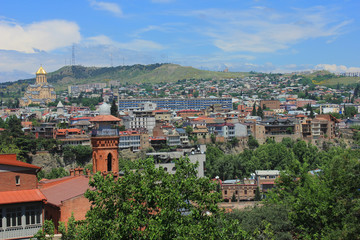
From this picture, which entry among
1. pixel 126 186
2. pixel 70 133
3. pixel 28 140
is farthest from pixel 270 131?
pixel 126 186

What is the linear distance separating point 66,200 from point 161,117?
99886 millimetres

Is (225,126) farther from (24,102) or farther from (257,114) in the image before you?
(24,102)

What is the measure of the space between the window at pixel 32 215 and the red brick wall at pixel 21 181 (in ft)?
4.89

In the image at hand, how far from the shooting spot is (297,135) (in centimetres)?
11219

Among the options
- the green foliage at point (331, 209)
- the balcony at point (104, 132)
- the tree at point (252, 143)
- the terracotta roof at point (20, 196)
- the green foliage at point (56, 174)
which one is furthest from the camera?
the tree at point (252, 143)

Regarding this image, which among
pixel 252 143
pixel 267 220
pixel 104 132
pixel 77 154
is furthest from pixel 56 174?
pixel 252 143

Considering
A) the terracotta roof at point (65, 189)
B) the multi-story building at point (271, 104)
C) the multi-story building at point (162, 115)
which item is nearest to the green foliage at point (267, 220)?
the terracotta roof at point (65, 189)

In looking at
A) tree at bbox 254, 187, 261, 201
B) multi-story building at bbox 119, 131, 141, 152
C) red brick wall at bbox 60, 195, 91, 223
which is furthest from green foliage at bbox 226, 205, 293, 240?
multi-story building at bbox 119, 131, 141, 152

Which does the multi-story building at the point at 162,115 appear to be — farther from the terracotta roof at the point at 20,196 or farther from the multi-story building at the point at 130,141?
the terracotta roof at the point at 20,196

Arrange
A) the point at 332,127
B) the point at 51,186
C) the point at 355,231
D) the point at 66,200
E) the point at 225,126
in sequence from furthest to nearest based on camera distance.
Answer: the point at 332,127, the point at 225,126, the point at 51,186, the point at 355,231, the point at 66,200

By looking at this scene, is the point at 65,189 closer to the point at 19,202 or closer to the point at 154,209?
the point at 19,202

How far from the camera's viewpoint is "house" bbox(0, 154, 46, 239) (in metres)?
23.3

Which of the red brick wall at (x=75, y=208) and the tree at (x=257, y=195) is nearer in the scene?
the red brick wall at (x=75, y=208)

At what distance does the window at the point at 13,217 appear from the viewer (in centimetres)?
2331
